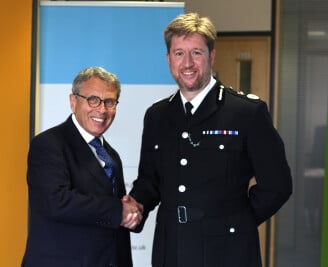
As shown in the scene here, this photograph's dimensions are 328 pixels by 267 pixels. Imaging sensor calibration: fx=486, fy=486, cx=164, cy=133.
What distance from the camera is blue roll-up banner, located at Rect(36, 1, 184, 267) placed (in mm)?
2836

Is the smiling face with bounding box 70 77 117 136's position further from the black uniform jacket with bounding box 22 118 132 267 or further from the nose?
the nose

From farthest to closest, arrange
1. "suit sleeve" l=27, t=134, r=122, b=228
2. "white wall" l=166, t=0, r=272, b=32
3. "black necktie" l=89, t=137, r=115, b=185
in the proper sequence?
1. "white wall" l=166, t=0, r=272, b=32
2. "black necktie" l=89, t=137, r=115, b=185
3. "suit sleeve" l=27, t=134, r=122, b=228

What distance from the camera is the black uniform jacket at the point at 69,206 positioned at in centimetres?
165

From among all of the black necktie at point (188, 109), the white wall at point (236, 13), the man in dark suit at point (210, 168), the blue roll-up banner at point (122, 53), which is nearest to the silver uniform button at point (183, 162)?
the man in dark suit at point (210, 168)

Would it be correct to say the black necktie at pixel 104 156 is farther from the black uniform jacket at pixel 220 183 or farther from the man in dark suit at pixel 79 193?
the black uniform jacket at pixel 220 183

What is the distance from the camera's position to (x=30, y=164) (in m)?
1.73

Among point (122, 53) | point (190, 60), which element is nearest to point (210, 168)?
point (190, 60)

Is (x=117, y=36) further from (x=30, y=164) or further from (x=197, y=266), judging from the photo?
(x=197, y=266)

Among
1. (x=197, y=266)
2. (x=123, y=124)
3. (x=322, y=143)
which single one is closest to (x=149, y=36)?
(x=123, y=124)

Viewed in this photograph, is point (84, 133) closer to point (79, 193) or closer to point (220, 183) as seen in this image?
point (79, 193)

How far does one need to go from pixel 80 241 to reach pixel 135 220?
0.73 feet

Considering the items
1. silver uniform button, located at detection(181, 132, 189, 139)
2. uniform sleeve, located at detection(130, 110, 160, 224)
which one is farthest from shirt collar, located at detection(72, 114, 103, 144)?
silver uniform button, located at detection(181, 132, 189, 139)

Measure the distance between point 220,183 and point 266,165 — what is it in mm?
173

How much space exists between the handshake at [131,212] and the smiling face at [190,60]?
486 millimetres
